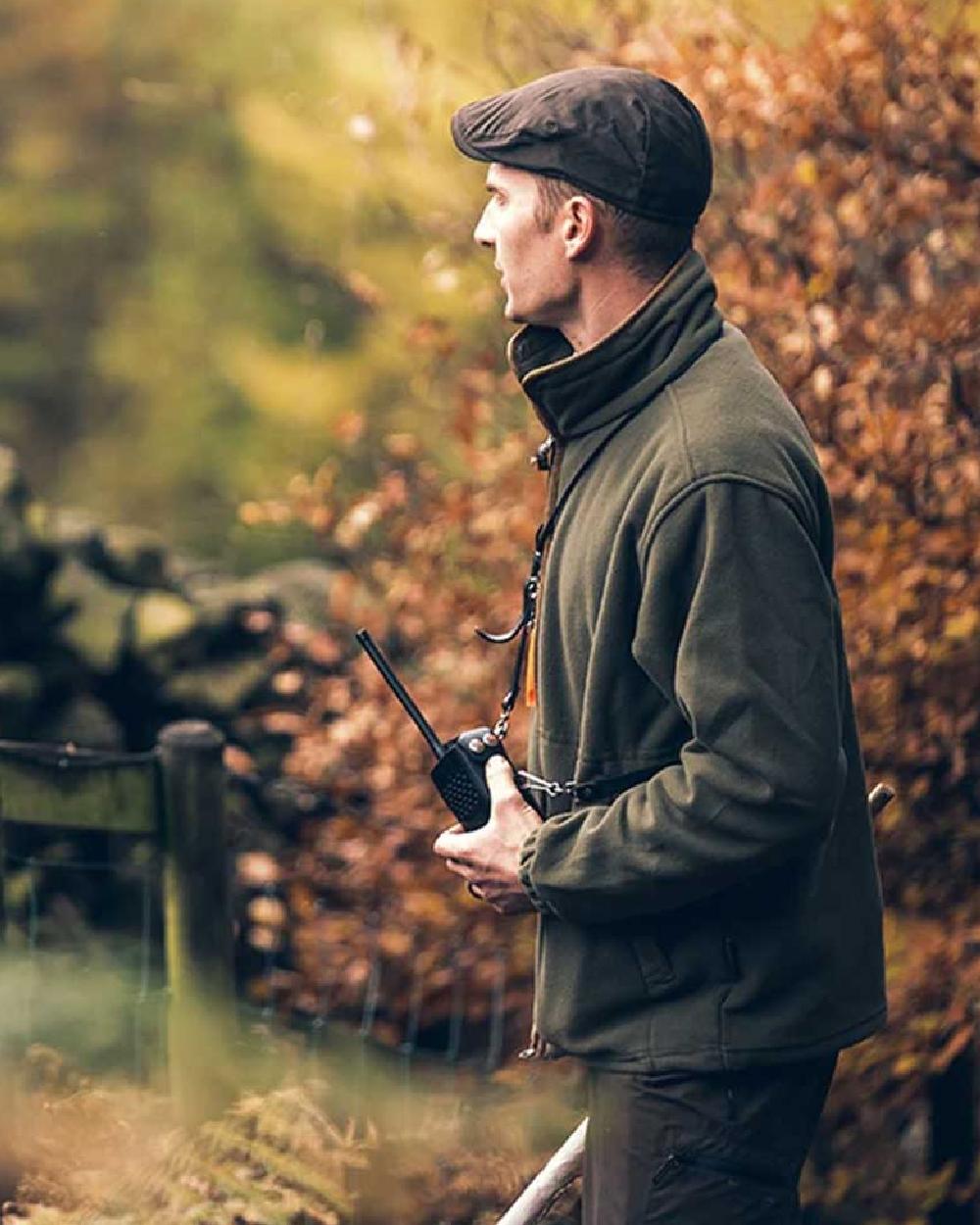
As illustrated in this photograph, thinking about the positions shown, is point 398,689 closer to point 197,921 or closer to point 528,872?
point 528,872

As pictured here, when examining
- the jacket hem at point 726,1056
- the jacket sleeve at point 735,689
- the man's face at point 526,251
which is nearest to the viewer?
the jacket sleeve at point 735,689

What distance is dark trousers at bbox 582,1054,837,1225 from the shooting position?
104 inches

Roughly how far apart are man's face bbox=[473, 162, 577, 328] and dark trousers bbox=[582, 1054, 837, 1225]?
85 cm

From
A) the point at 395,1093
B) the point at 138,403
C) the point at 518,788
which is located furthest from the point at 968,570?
the point at 138,403

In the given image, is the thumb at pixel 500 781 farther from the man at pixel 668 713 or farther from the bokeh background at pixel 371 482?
the bokeh background at pixel 371 482

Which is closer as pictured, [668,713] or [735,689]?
[735,689]

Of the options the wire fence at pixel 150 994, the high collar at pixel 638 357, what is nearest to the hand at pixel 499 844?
the high collar at pixel 638 357

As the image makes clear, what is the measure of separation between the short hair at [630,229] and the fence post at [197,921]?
2.00 m

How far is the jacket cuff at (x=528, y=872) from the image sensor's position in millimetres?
2672

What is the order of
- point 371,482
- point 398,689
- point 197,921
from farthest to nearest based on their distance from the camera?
1. point 371,482
2. point 197,921
3. point 398,689

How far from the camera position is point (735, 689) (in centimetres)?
248

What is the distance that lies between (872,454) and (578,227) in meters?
2.71

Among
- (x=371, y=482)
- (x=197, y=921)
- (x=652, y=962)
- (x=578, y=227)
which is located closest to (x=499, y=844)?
(x=652, y=962)

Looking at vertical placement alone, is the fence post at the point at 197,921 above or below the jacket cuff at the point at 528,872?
above
